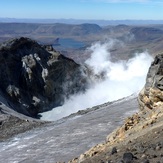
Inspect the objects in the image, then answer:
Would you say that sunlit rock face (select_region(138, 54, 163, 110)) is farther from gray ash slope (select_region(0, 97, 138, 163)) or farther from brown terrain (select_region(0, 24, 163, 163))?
gray ash slope (select_region(0, 97, 138, 163))

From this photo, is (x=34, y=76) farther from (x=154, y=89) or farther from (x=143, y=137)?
(x=143, y=137)

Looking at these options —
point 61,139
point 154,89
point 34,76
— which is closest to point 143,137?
point 154,89

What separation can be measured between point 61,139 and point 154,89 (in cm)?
877

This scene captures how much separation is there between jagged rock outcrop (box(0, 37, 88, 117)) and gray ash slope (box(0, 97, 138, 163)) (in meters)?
18.2

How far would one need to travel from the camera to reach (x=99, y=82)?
2756 inches

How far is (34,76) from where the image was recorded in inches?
2324

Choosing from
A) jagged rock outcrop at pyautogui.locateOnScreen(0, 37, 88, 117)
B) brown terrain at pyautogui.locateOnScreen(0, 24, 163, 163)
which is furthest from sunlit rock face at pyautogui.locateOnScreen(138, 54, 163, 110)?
jagged rock outcrop at pyautogui.locateOnScreen(0, 37, 88, 117)

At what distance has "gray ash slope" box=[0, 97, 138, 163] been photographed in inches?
1005

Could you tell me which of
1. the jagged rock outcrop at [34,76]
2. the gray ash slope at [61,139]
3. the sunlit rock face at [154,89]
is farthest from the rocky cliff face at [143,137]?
the jagged rock outcrop at [34,76]

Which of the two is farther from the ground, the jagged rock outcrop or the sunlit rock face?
the sunlit rock face

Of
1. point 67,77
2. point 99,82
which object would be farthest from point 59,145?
point 99,82

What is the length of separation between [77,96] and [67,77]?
3279mm

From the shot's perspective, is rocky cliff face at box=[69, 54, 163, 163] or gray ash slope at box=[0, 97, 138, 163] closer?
rocky cliff face at box=[69, 54, 163, 163]

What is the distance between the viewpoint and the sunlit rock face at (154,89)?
2272cm
